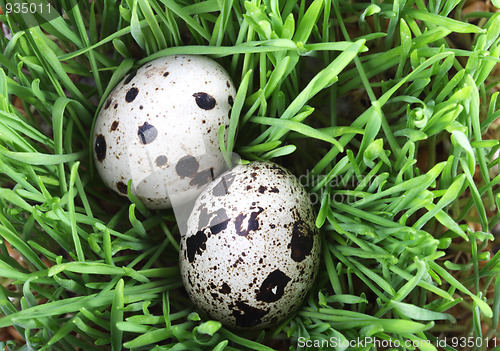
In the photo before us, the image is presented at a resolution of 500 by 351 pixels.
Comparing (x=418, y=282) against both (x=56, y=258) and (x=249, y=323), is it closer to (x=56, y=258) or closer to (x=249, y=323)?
(x=249, y=323)

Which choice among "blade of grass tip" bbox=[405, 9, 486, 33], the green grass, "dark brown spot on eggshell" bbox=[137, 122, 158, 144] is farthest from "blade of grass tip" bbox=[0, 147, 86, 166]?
"blade of grass tip" bbox=[405, 9, 486, 33]

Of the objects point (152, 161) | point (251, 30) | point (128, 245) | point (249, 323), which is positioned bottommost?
point (249, 323)

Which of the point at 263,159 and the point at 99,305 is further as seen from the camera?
the point at 263,159

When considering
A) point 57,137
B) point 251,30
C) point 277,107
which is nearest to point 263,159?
point 277,107

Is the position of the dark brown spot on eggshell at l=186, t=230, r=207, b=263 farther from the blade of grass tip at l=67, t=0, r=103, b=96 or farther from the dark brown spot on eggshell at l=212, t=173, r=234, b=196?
the blade of grass tip at l=67, t=0, r=103, b=96

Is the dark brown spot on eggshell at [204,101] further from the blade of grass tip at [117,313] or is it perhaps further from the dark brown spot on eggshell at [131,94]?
the blade of grass tip at [117,313]

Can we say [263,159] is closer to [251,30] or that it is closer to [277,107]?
[277,107]

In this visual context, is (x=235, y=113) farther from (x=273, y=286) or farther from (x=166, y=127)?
(x=273, y=286)

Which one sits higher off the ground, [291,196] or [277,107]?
[277,107]
